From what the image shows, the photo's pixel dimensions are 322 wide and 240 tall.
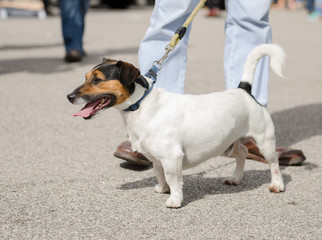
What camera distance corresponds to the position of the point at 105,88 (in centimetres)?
249

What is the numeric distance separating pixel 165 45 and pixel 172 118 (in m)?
0.87

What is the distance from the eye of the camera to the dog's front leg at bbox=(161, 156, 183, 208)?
2.58 m

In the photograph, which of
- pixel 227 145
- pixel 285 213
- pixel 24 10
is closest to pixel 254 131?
pixel 227 145

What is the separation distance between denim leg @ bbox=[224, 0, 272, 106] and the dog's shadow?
560 mm

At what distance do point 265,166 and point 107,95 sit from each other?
1.35 m

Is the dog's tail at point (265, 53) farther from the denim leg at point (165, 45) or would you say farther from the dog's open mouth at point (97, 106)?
the dog's open mouth at point (97, 106)

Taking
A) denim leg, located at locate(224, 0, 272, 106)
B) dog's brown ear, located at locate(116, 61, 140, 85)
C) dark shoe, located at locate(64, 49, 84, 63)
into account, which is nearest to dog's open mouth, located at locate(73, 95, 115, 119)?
dog's brown ear, located at locate(116, 61, 140, 85)

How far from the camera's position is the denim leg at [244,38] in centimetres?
342

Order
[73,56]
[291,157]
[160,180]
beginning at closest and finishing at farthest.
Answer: [160,180]
[291,157]
[73,56]

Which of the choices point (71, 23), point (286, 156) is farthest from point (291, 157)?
point (71, 23)

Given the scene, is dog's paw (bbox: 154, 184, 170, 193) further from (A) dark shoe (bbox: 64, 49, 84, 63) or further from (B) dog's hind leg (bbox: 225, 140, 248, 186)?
(A) dark shoe (bbox: 64, 49, 84, 63)

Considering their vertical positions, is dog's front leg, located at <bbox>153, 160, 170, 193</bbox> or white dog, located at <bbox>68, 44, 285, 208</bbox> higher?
white dog, located at <bbox>68, 44, 285, 208</bbox>

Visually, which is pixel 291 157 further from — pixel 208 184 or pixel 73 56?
pixel 73 56

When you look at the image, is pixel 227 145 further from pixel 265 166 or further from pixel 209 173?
pixel 265 166
